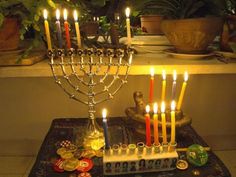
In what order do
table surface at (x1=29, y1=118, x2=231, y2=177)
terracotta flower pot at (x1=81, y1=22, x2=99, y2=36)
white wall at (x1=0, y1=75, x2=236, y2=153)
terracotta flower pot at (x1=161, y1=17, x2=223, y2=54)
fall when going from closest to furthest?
table surface at (x1=29, y1=118, x2=231, y2=177) → terracotta flower pot at (x1=161, y1=17, x2=223, y2=54) → terracotta flower pot at (x1=81, y1=22, x2=99, y2=36) → white wall at (x1=0, y1=75, x2=236, y2=153)

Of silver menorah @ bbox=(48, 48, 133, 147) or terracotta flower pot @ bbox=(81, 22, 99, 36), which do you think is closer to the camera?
silver menorah @ bbox=(48, 48, 133, 147)

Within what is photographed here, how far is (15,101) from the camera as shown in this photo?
47.8 inches

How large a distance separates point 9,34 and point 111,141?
463mm

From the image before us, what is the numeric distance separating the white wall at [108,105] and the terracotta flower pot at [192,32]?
0.25 m

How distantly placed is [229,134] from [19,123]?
91 cm

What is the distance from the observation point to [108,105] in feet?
4.06

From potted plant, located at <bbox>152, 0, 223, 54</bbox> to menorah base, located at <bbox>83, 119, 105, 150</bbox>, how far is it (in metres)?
0.39

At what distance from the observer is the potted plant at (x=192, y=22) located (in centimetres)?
92

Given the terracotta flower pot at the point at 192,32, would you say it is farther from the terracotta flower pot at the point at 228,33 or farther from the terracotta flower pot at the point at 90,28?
the terracotta flower pot at the point at 90,28

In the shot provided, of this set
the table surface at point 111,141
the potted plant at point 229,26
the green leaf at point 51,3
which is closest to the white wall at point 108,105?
the table surface at point 111,141

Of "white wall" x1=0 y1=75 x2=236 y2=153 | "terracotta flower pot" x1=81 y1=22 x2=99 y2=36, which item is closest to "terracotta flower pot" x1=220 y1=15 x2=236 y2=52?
"white wall" x1=0 y1=75 x2=236 y2=153

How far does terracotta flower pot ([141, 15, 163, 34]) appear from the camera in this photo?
1098 mm

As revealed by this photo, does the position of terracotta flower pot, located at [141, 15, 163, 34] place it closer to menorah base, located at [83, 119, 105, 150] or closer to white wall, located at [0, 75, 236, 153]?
white wall, located at [0, 75, 236, 153]

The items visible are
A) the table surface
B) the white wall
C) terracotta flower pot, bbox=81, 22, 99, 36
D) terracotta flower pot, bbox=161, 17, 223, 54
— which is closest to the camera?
the table surface
